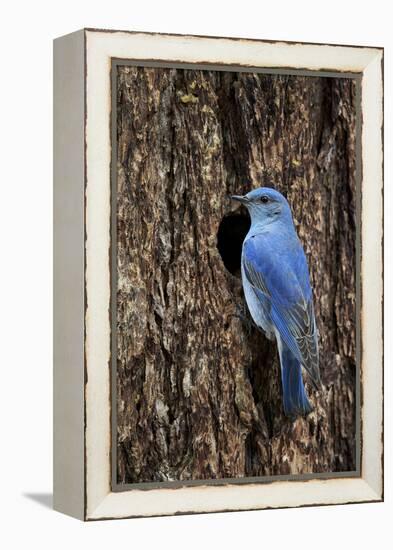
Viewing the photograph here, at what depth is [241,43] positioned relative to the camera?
6.38 meters

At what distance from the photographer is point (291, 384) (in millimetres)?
6480

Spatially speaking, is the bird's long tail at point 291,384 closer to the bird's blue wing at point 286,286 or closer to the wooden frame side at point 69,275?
the bird's blue wing at point 286,286

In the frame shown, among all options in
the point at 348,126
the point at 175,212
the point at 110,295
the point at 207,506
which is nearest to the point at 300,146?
the point at 348,126

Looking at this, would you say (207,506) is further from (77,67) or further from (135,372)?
(77,67)

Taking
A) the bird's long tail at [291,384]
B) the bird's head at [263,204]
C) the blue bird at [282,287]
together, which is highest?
the bird's head at [263,204]

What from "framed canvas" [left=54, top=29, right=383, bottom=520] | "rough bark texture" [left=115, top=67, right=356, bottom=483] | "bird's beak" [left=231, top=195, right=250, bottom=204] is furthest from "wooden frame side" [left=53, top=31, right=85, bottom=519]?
"bird's beak" [left=231, top=195, right=250, bottom=204]

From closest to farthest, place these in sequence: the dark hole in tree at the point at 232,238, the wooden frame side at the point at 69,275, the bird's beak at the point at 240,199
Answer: the wooden frame side at the point at 69,275 < the bird's beak at the point at 240,199 < the dark hole in tree at the point at 232,238

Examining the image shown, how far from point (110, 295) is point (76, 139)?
2.08ft

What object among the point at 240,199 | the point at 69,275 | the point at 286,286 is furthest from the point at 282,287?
the point at 69,275

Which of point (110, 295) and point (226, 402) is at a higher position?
point (110, 295)

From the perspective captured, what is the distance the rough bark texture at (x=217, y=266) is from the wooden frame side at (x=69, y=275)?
0.17m

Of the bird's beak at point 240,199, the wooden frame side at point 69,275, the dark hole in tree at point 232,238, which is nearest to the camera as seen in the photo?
the wooden frame side at point 69,275

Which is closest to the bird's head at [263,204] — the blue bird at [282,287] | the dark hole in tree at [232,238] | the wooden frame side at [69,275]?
the blue bird at [282,287]

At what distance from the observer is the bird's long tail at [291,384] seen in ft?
21.2
